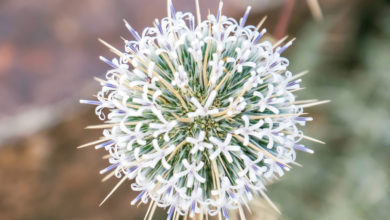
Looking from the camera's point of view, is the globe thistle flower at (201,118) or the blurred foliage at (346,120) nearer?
the globe thistle flower at (201,118)

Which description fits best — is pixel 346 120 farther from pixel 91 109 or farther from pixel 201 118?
pixel 91 109

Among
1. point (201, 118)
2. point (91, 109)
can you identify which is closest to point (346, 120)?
point (201, 118)

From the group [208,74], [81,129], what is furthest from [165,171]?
[81,129]

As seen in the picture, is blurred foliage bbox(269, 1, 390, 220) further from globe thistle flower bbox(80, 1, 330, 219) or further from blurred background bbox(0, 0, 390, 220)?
globe thistle flower bbox(80, 1, 330, 219)

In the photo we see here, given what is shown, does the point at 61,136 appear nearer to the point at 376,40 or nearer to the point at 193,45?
the point at 193,45

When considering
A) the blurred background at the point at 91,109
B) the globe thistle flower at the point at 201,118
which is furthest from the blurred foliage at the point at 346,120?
the globe thistle flower at the point at 201,118

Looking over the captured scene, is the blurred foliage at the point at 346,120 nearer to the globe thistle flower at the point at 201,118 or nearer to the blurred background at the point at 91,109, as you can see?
the blurred background at the point at 91,109
